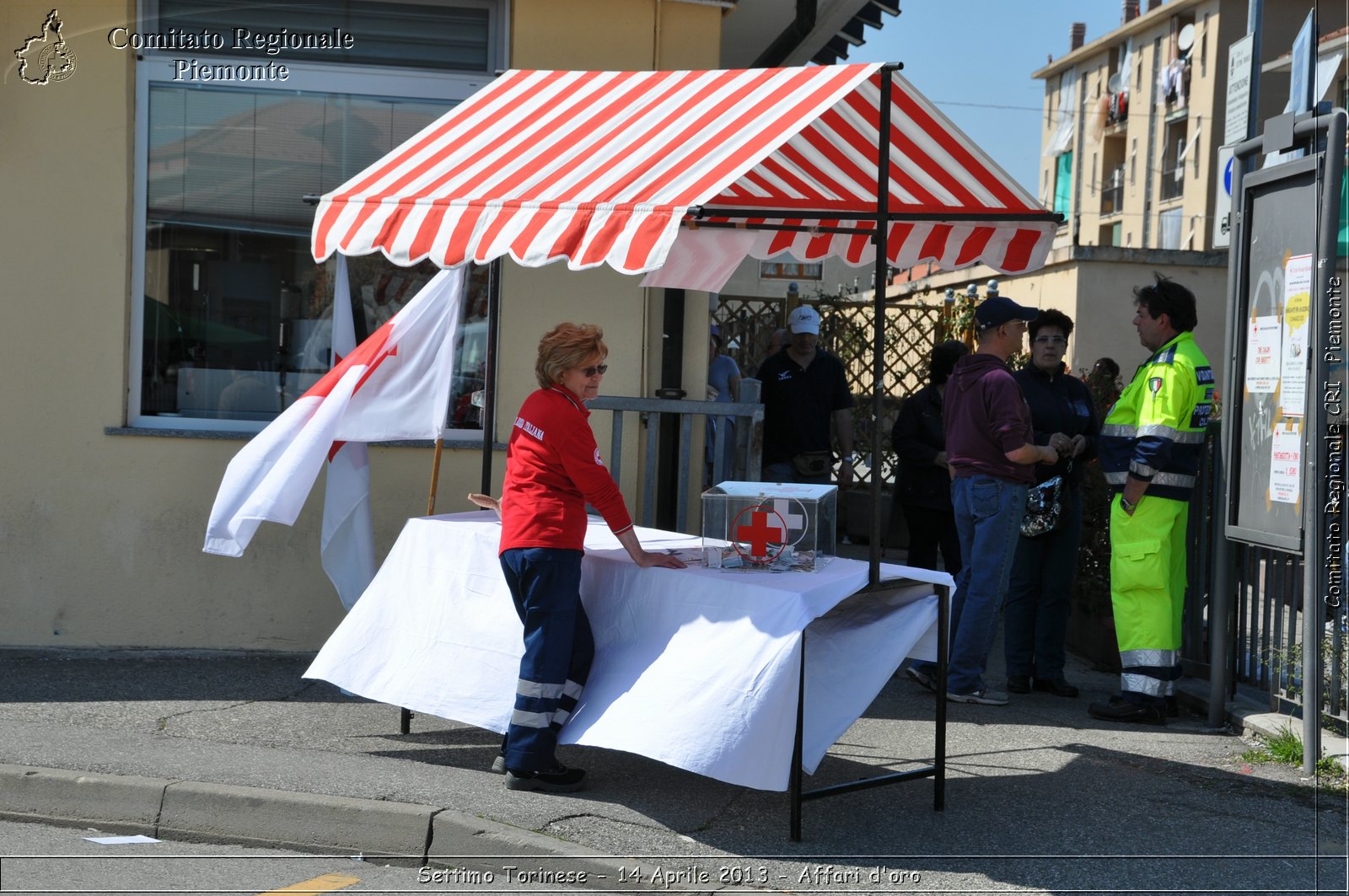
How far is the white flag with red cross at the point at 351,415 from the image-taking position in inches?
242

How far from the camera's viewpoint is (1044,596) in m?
7.40

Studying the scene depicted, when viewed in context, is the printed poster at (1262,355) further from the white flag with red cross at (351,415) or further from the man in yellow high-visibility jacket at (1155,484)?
the white flag with red cross at (351,415)

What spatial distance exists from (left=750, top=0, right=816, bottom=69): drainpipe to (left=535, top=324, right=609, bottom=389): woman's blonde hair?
3.72 m

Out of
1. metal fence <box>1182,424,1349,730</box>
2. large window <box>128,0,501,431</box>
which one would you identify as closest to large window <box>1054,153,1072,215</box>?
large window <box>128,0,501,431</box>

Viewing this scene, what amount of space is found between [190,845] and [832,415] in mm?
5421

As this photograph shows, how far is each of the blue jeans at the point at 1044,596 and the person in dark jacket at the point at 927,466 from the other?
24.0 inches

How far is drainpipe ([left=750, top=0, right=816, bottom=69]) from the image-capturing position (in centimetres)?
905

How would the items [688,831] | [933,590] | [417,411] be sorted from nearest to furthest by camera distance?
[688,831] < [933,590] < [417,411]

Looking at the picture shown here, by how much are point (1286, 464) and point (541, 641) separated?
3269 mm

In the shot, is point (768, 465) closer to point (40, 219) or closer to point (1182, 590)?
point (1182, 590)

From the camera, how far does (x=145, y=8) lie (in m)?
7.89

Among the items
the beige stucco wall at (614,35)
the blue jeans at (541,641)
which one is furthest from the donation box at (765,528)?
the beige stucco wall at (614,35)

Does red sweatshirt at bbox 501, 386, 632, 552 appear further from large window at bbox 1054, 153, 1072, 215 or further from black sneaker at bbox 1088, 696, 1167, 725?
large window at bbox 1054, 153, 1072, 215

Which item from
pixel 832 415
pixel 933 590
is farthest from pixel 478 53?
pixel 933 590
